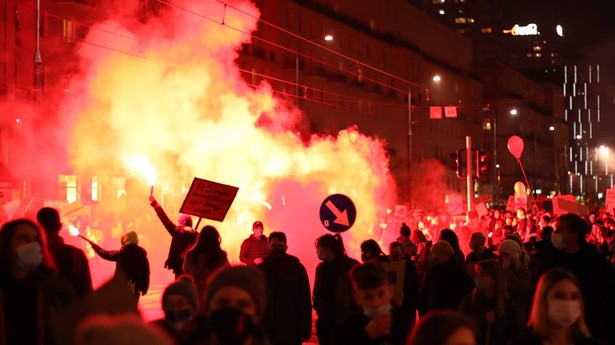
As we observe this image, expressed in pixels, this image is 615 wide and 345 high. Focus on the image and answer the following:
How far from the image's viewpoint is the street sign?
44.6 feet

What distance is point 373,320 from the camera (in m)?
5.00

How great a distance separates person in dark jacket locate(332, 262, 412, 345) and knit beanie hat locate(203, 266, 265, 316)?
70 centimetres

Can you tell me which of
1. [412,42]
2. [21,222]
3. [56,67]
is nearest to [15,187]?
[56,67]

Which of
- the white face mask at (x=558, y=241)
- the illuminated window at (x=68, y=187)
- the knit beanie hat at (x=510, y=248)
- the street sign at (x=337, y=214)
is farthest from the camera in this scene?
the illuminated window at (x=68, y=187)

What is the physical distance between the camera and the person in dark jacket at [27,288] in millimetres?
5324

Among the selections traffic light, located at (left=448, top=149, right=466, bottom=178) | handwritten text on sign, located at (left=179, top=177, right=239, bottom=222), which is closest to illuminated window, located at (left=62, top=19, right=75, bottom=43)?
traffic light, located at (left=448, top=149, right=466, bottom=178)

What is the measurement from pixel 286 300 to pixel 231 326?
5407mm

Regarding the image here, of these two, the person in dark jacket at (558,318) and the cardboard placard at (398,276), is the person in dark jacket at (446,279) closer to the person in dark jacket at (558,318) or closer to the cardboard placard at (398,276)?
the cardboard placard at (398,276)

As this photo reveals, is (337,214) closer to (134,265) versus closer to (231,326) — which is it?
(134,265)

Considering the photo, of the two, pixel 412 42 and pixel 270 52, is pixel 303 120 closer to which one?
pixel 270 52

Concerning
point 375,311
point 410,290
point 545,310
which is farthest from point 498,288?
point 410,290

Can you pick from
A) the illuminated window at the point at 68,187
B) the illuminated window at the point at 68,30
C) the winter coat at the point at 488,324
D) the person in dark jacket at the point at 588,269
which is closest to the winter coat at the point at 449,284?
the person in dark jacket at the point at 588,269

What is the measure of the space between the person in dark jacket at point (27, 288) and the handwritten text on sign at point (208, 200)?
7436mm

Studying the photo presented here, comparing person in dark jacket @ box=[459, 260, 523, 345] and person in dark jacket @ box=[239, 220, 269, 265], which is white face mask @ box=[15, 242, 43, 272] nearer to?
person in dark jacket @ box=[459, 260, 523, 345]
